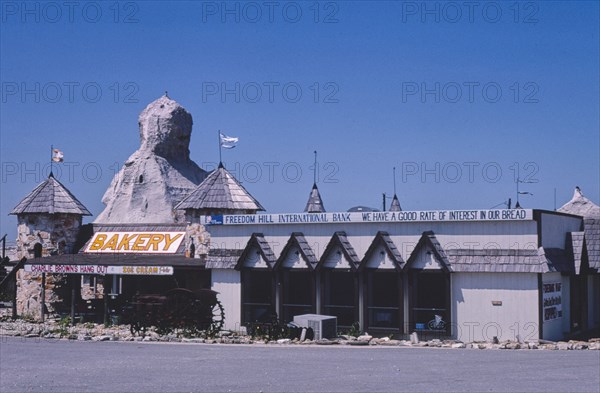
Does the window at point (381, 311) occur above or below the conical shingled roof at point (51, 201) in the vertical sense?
below

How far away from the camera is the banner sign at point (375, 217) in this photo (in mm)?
29039

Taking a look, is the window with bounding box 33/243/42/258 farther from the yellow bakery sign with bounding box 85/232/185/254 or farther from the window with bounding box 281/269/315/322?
the window with bounding box 281/269/315/322

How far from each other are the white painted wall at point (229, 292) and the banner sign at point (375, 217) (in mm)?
2120

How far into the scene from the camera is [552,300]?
2998 cm

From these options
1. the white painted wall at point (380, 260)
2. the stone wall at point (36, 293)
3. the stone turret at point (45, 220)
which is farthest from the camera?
the stone turret at point (45, 220)

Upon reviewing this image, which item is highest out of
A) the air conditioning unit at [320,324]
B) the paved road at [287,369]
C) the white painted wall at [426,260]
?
the white painted wall at [426,260]

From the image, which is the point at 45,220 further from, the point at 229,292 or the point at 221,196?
the point at 229,292

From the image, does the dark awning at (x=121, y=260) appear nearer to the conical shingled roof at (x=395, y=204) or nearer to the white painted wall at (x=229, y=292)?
the white painted wall at (x=229, y=292)

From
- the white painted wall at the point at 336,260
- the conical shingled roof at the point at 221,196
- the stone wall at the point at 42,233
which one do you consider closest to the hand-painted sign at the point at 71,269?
the stone wall at the point at 42,233

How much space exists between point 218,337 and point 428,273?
26.3 ft

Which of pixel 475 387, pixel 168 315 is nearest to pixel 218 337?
pixel 168 315

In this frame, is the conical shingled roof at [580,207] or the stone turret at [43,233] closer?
the stone turret at [43,233]

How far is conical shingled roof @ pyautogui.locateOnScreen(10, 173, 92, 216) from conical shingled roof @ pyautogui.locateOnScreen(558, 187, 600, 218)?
94.3 feet

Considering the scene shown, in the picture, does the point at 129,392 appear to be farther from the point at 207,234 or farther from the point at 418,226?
the point at 207,234
